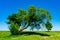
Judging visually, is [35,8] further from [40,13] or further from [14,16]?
[14,16]

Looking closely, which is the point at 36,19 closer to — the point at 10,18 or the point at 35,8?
the point at 35,8

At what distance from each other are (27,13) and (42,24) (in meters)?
5.97

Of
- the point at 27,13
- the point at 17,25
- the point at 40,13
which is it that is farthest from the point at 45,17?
the point at 17,25

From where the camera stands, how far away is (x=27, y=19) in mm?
51156

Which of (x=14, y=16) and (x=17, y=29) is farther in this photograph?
(x=14, y=16)

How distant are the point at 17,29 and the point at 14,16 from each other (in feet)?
17.5

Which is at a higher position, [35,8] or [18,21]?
[35,8]

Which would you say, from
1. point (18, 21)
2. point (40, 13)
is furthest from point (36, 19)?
point (18, 21)

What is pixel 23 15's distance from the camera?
5225 cm

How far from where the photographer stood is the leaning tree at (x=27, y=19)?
5044 cm

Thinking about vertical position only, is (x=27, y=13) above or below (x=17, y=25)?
above

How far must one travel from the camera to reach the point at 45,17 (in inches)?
2051

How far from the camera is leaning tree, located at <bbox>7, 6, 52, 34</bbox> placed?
50438mm

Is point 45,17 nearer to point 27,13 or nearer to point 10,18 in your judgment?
point 27,13
